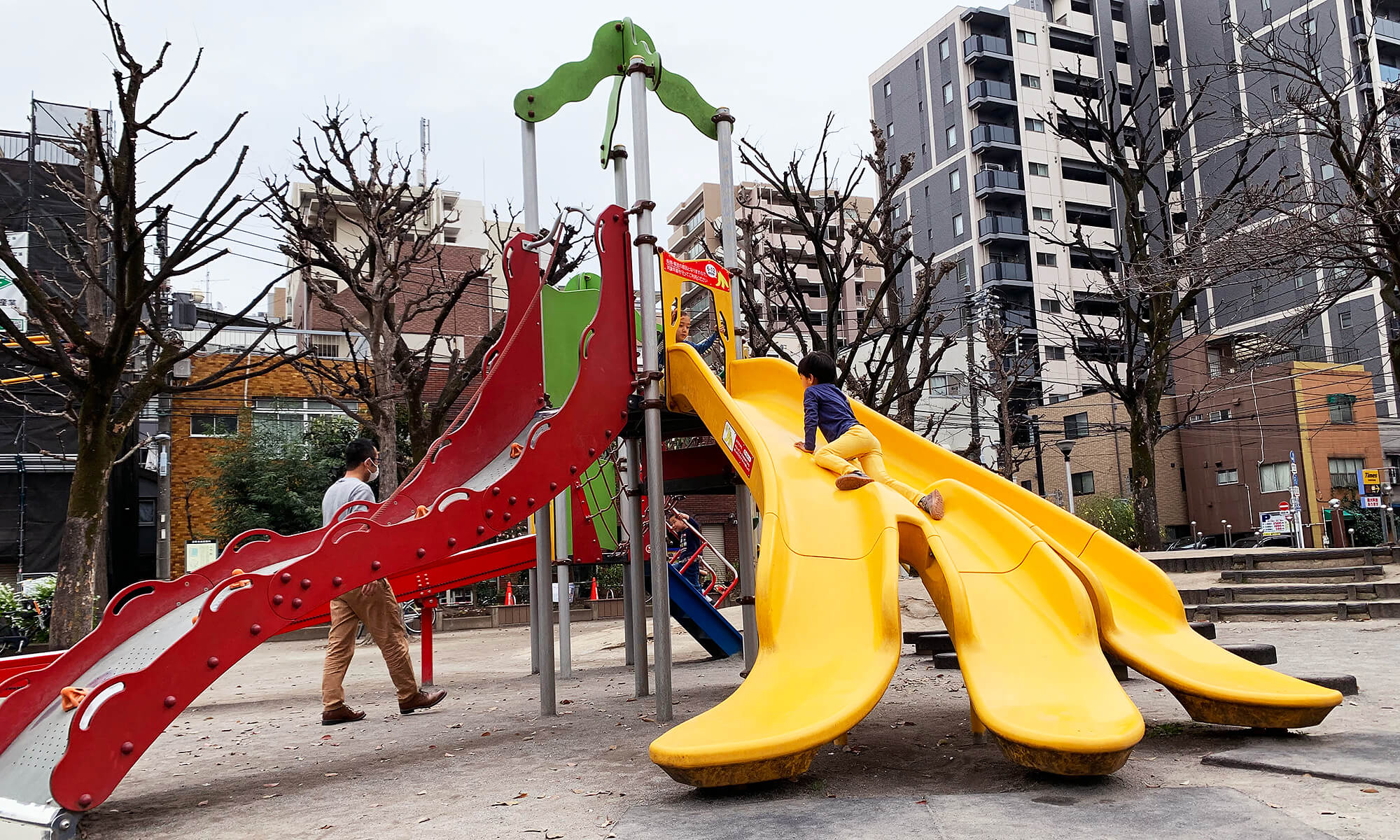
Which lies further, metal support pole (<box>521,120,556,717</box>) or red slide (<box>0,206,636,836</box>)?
metal support pole (<box>521,120,556,717</box>)

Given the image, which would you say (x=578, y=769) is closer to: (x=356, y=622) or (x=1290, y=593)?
(x=356, y=622)

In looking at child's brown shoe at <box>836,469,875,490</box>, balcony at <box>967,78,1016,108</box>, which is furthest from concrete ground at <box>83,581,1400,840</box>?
balcony at <box>967,78,1016,108</box>

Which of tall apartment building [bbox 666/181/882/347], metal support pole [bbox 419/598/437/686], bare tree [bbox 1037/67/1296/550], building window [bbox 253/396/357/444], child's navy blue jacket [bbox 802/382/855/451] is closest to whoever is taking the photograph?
child's navy blue jacket [bbox 802/382/855/451]

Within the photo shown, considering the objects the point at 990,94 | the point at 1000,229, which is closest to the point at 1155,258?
the point at 1000,229

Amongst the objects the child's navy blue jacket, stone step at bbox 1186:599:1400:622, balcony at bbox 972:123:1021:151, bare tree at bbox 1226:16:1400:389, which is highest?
balcony at bbox 972:123:1021:151

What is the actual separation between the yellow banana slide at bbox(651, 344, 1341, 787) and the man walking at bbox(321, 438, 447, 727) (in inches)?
120

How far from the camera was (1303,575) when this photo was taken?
13805 mm

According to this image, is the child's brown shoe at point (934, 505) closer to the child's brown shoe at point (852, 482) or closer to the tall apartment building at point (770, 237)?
the child's brown shoe at point (852, 482)

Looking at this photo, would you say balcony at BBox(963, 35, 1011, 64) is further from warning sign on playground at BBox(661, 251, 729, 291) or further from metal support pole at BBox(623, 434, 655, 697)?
metal support pole at BBox(623, 434, 655, 697)

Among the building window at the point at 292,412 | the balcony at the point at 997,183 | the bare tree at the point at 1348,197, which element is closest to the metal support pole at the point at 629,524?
the bare tree at the point at 1348,197

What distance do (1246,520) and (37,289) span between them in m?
40.8

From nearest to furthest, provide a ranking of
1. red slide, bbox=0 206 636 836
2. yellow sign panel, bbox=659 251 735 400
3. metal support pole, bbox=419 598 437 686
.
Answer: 1. red slide, bbox=0 206 636 836
2. yellow sign panel, bbox=659 251 735 400
3. metal support pole, bbox=419 598 437 686

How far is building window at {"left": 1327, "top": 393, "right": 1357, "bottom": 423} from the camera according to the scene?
36.9 metres

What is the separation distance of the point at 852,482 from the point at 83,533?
6876 millimetres
